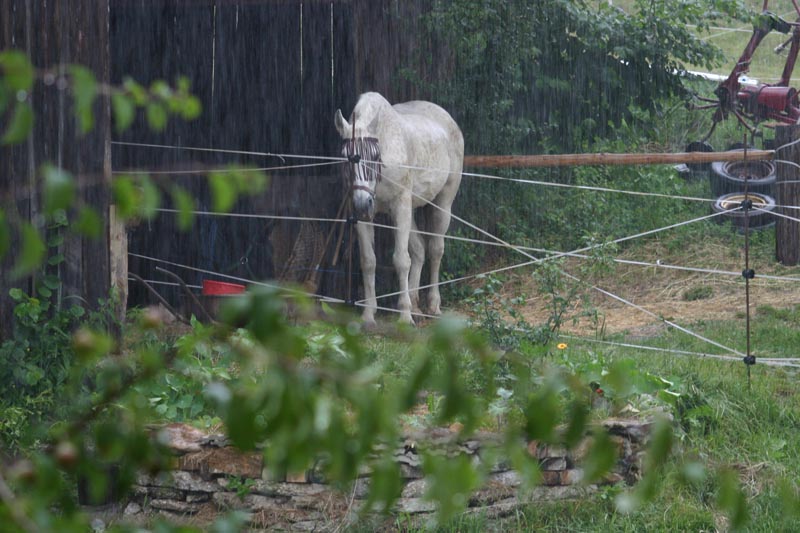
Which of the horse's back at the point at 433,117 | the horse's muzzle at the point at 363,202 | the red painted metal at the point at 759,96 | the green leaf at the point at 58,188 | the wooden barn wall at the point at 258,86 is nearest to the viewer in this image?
the green leaf at the point at 58,188

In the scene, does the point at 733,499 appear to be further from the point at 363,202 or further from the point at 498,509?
the point at 363,202

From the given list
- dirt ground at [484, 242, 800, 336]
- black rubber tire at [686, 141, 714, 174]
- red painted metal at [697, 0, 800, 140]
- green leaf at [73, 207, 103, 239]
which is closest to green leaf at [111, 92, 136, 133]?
green leaf at [73, 207, 103, 239]

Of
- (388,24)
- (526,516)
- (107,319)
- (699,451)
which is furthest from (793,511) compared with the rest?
(388,24)

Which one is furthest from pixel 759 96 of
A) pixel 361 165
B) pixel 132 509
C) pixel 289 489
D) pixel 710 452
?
pixel 132 509

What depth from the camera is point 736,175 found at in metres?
12.0

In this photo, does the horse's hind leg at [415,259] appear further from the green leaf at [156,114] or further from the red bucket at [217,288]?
the green leaf at [156,114]

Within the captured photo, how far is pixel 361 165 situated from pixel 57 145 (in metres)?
2.14

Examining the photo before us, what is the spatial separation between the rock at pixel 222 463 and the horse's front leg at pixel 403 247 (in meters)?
3.69

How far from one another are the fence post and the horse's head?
13.2 feet

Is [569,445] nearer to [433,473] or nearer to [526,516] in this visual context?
[433,473]

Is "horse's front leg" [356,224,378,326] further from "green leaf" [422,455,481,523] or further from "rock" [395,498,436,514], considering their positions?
"green leaf" [422,455,481,523]

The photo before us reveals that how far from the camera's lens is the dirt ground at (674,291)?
28.7 feet

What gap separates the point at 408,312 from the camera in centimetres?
811

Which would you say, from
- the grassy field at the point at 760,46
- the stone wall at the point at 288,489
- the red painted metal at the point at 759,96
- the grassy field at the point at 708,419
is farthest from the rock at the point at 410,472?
the grassy field at the point at 760,46
